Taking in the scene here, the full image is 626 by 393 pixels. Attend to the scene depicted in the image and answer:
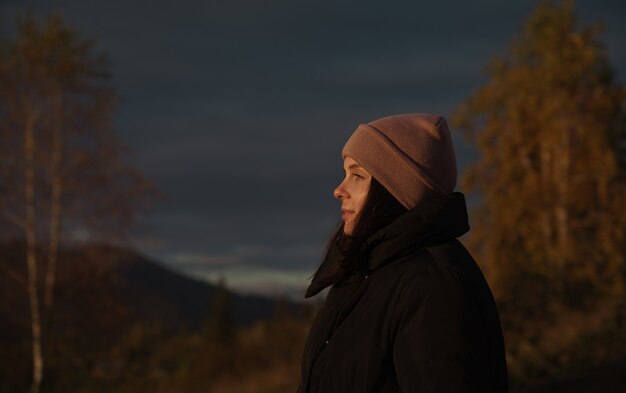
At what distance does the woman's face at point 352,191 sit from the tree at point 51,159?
54.8 feet

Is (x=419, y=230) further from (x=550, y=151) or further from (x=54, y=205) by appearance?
(x=550, y=151)

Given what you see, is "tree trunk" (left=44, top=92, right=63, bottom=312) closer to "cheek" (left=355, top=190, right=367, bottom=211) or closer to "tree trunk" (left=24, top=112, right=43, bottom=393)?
"tree trunk" (left=24, top=112, right=43, bottom=393)

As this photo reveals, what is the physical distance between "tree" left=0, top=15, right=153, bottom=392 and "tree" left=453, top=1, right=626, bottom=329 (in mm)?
10325

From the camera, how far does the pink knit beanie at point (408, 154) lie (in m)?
2.48

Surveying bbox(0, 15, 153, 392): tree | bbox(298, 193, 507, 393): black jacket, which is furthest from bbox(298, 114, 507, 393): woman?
bbox(0, 15, 153, 392): tree

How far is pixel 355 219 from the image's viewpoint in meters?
2.53

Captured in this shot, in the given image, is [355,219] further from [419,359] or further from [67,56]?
[67,56]

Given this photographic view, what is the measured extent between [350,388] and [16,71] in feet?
62.8

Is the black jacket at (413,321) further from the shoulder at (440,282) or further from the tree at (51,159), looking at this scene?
the tree at (51,159)

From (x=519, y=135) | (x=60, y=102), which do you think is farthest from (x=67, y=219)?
(x=519, y=135)

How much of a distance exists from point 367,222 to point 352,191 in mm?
122

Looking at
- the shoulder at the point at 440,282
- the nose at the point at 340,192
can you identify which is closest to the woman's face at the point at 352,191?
Answer: the nose at the point at 340,192

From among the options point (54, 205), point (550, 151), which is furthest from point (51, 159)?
point (550, 151)

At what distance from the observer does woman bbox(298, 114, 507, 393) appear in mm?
2119
